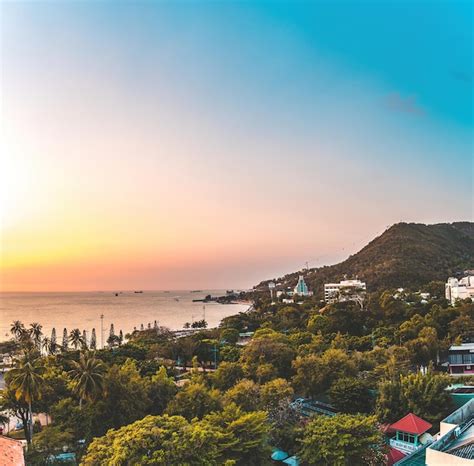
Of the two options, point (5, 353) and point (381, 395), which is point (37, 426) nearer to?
point (381, 395)

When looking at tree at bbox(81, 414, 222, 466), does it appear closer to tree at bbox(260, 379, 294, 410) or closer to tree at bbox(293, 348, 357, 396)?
tree at bbox(260, 379, 294, 410)

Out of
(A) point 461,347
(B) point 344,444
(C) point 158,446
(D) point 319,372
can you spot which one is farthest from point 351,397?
(A) point 461,347

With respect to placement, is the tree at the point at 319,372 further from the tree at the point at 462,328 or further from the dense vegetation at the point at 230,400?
the tree at the point at 462,328

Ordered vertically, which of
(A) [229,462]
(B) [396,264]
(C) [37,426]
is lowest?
(C) [37,426]

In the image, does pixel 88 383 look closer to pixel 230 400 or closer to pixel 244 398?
pixel 230 400

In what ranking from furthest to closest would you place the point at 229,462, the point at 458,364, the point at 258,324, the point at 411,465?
the point at 258,324 < the point at 458,364 < the point at 411,465 < the point at 229,462

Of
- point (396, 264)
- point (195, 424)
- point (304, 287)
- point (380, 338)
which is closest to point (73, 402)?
point (195, 424)

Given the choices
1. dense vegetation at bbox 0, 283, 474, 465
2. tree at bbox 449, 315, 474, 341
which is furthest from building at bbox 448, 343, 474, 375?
tree at bbox 449, 315, 474, 341
